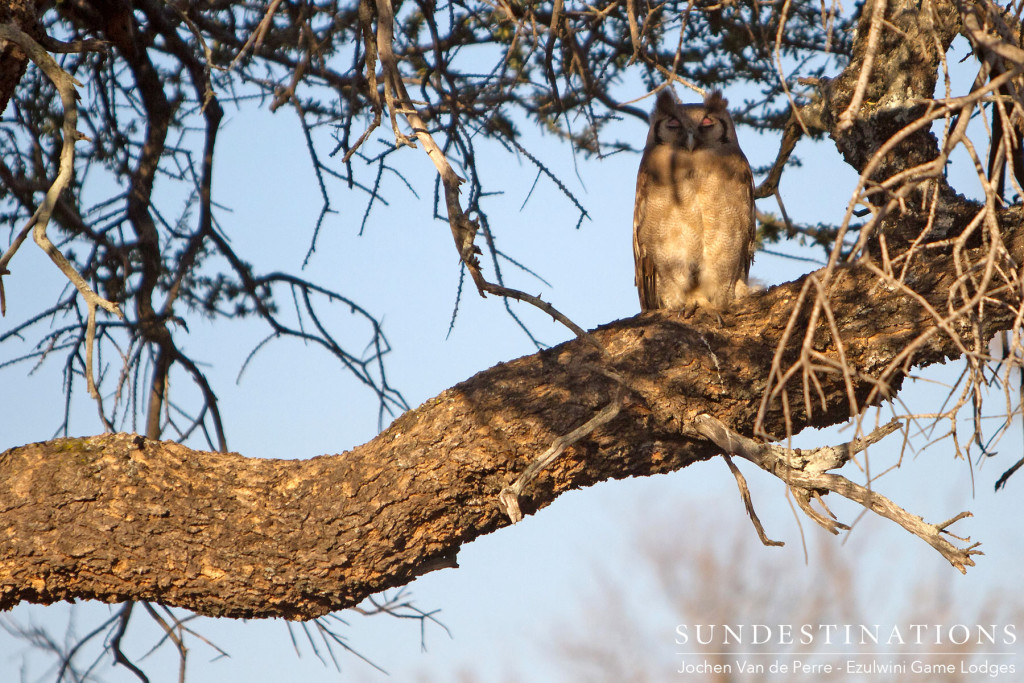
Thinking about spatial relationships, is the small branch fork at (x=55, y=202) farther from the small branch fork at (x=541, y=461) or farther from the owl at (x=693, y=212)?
the owl at (x=693, y=212)

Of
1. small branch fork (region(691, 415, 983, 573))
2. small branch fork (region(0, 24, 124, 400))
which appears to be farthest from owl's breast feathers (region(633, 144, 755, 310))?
small branch fork (region(0, 24, 124, 400))

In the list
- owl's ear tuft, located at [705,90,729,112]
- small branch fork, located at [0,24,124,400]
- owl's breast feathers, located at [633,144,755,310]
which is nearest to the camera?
small branch fork, located at [0,24,124,400]

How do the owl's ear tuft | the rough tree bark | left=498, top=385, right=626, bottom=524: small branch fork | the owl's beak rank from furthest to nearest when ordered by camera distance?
the owl's ear tuft, the owl's beak, the rough tree bark, left=498, top=385, right=626, bottom=524: small branch fork

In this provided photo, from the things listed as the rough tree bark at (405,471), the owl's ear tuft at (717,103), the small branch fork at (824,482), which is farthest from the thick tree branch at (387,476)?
the owl's ear tuft at (717,103)

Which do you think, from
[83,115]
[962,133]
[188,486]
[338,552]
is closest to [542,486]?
[338,552]

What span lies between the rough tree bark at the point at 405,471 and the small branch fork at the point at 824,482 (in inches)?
10.1

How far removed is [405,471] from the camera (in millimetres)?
2861

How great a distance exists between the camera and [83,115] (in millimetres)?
4234

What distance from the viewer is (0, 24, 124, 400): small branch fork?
223 centimetres

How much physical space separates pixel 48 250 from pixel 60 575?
1068mm

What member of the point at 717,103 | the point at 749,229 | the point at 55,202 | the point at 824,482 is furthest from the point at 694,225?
the point at 55,202

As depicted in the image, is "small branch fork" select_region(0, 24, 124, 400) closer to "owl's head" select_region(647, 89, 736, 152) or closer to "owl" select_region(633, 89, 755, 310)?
"owl" select_region(633, 89, 755, 310)

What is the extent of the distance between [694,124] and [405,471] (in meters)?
2.55

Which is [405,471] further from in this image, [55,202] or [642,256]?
[642,256]
